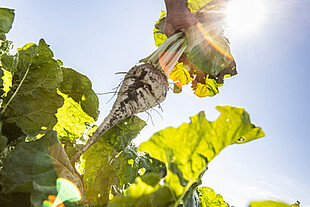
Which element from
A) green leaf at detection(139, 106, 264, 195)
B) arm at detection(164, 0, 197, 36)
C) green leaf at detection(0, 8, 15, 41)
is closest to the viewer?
green leaf at detection(139, 106, 264, 195)

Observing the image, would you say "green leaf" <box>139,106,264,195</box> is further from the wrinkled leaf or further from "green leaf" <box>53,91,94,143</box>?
"green leaf" <box>53,91,94,143</box>

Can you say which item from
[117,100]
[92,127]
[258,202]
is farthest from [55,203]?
[92,127]

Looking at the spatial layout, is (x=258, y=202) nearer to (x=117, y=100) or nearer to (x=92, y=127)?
(x=117, y=100)

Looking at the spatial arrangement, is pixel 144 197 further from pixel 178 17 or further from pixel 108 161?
pixel 178 17

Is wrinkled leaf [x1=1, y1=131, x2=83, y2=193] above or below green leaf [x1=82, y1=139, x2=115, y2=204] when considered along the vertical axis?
above

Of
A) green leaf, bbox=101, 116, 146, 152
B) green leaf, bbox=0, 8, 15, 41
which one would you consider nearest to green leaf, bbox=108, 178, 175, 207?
green leaf, bbox=0, 8, 15, 41

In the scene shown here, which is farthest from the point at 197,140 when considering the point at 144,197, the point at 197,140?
the point at 144,197
